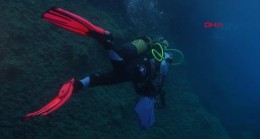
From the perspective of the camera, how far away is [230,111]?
1320 centimetres

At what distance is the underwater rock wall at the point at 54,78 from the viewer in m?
4.11

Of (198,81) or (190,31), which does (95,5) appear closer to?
(190,31)

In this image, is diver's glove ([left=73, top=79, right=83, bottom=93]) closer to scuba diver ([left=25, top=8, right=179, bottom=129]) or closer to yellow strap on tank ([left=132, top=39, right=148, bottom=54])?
scuba diver ([left=25, top=8, right=179, bottom=129])

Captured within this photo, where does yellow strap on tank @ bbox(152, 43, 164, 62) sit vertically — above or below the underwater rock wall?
above

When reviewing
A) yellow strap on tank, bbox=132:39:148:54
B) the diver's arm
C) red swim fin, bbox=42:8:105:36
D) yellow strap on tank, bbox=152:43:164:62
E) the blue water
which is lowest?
the blue water

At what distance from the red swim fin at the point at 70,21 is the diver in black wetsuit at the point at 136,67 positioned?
0.70 ft

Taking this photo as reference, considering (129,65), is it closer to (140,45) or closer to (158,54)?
(140,45)

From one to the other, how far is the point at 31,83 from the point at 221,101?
10.5 meters

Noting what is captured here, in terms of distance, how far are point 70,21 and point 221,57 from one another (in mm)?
12266

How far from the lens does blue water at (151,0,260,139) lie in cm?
1116

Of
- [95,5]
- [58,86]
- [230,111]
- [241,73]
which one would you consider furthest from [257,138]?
[58,86]

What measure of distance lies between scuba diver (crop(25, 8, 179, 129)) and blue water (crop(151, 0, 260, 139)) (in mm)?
6157

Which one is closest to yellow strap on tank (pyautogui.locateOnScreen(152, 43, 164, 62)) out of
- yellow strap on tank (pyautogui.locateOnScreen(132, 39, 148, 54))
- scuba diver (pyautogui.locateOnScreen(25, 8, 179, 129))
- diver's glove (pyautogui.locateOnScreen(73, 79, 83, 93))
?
scuba diver (pyautogui.locateOnScreen(25, 8, 179, 129))

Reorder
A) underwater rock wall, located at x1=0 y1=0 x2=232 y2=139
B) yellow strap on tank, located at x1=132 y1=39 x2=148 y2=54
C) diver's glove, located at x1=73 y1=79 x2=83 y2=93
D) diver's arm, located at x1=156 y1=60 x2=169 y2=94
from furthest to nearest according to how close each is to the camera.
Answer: underwater rock wall, located at x1=0 y1=0 x2=232 y2=139
diver's arm, located at x1=156 y1=60 x2=169 y2=94
yellow strap on tank, located at x1=132 y1=39 x2=148 y2=54
diver's glove, located at x1=73 y1=79 x2=83 y2=93
